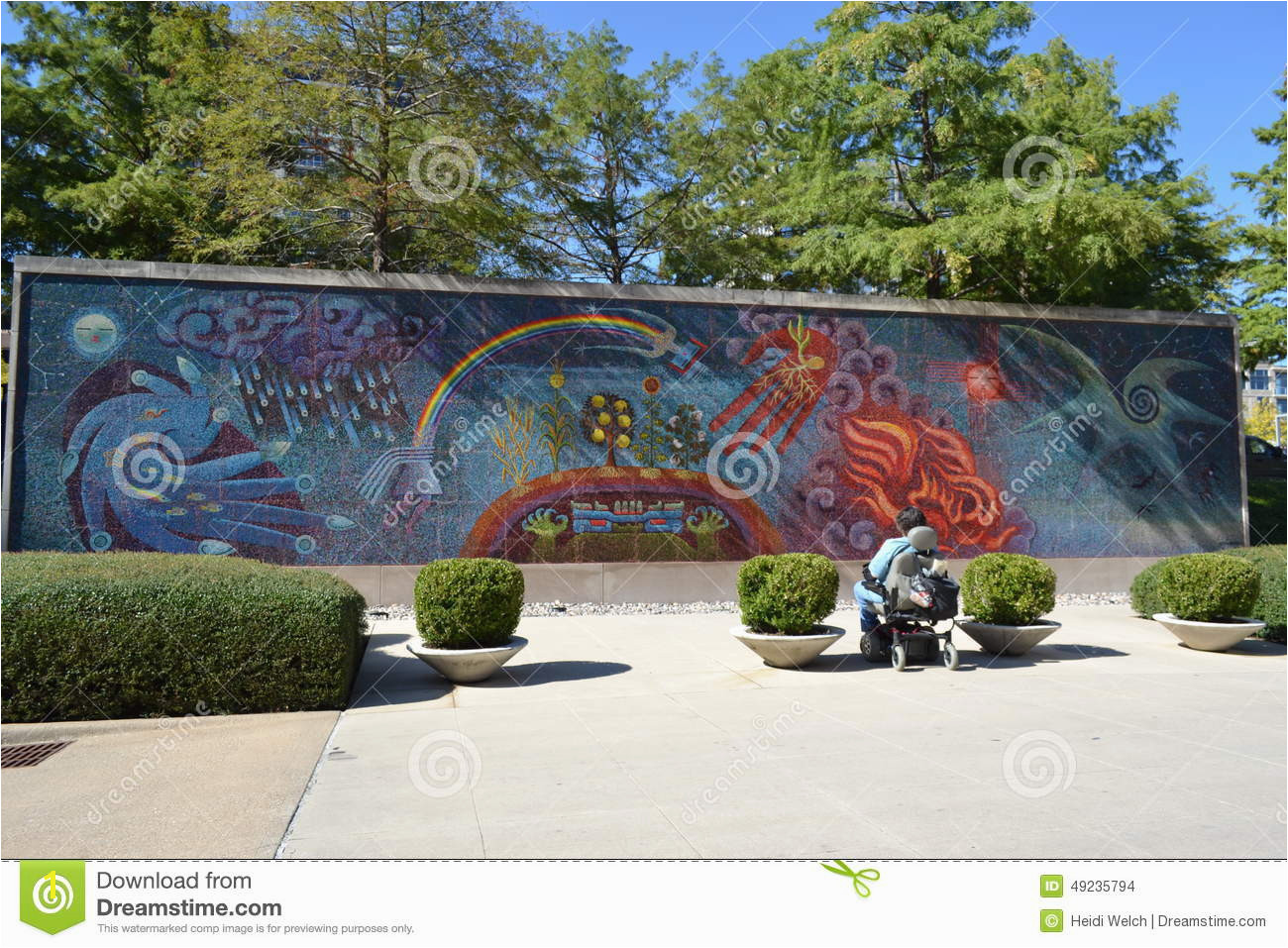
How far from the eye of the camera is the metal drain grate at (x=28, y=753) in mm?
6160

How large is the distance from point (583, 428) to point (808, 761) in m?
8.81

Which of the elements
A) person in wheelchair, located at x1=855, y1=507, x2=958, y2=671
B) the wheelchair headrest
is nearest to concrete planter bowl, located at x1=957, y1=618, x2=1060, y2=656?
person in wheelchair, located at x1=855, y1=507, x2=958, y2=671

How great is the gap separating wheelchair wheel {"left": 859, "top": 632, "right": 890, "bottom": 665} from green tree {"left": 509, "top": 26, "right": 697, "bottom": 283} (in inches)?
549

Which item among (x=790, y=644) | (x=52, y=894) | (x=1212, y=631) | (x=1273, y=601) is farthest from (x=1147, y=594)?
(x=52, y=894)

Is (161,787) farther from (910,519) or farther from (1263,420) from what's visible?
(1263,420)

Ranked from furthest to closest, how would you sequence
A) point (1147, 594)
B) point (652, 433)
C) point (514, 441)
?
point (652, 433) < point (514, 441) < point (1147, 594)

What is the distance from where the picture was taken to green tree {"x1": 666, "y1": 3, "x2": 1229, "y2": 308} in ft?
51.2

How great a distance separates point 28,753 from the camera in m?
6.41

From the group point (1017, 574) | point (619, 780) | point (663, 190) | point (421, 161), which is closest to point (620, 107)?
point (663, 190)

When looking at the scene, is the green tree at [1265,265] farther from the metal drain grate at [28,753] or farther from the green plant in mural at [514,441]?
the metal drain grate at [28,753]

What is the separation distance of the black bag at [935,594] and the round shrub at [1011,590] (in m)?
0.80

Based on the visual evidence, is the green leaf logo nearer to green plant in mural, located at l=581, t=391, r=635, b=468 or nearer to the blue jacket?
the blue jacket

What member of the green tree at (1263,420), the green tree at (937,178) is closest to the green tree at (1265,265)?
the green tree at (937,178)

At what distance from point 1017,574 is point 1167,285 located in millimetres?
15555
